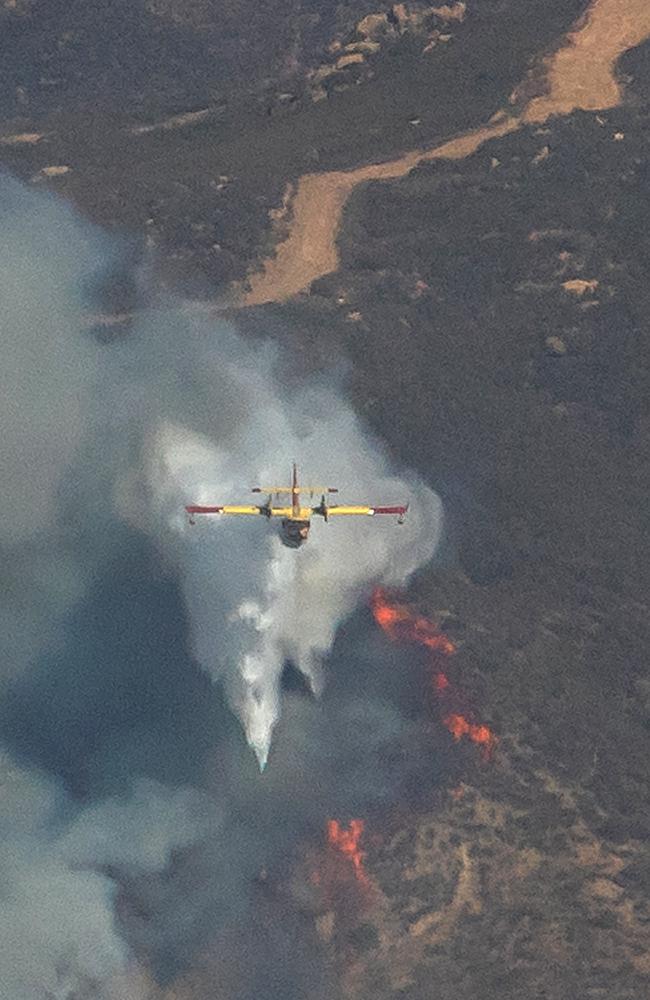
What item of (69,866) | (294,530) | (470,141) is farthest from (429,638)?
(470,141)

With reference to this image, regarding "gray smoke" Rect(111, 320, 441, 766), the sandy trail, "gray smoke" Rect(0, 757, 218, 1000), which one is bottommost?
"gray smoke" Rect(0, 757, 218, 1000)

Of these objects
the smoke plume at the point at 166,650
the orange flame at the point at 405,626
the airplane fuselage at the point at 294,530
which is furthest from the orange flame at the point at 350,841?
the airplane fuselage at the point at 294,530

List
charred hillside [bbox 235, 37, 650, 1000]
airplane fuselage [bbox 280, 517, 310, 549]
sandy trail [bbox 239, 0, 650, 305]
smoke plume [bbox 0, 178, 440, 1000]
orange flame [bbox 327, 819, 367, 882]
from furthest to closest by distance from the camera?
sandy trail [bbox 239, 0, 650, 305]
airplane fuselage [bbox 280, 517, 310, 549]
orange flame [bbox 327, 819, 367, 882]
smoke plume [bbox 0, 178, 440, 1000]
charred hillside [bbox 235, 37, 650, 1000]

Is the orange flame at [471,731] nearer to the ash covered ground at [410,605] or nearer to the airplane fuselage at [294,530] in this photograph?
the ash covered ground at [410,605]

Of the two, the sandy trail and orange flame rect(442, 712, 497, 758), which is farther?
the sandy trail

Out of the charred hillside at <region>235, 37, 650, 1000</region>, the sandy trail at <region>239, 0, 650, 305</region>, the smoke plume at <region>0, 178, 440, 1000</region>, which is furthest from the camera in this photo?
the sandy trail at <region>239, 0, 650, 305</region>

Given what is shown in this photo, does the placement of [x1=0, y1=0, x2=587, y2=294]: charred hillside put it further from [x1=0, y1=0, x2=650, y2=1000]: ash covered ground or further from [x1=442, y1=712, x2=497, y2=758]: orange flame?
[x1=442, y1=712, x2=497, y2=758]: orange flame

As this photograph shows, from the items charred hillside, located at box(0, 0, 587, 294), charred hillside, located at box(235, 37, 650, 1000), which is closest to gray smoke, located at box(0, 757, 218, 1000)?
charred hillside, located at box(235, 37, 650, 1000)
